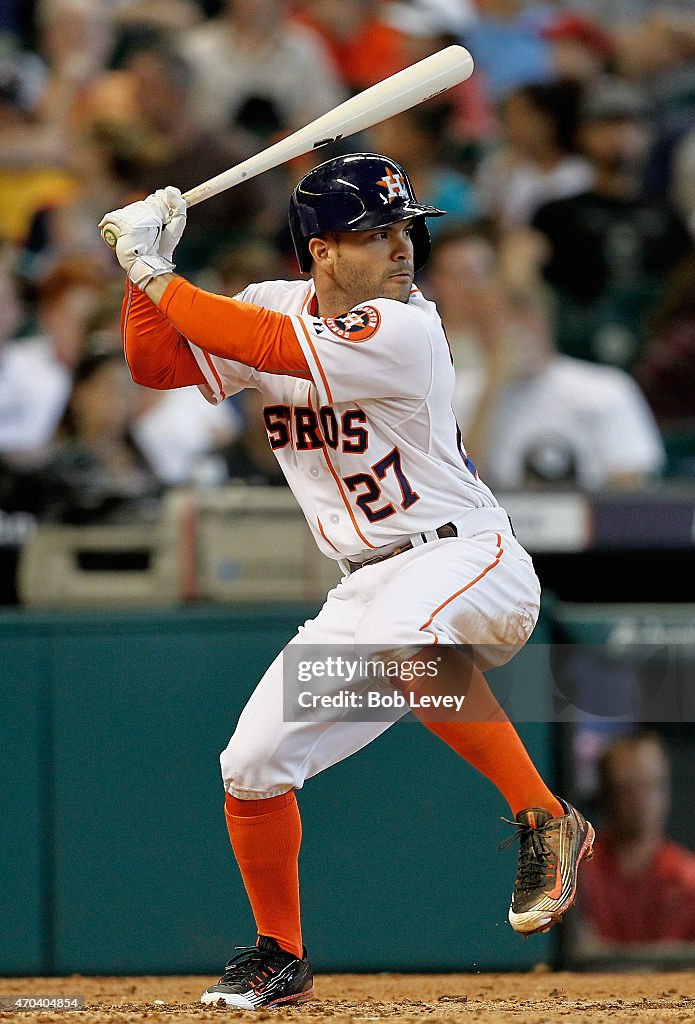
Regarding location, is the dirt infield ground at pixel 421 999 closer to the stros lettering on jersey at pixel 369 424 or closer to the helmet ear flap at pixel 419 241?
the stros lettering on jersey at pixel 369 424

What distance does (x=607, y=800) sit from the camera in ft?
14.8

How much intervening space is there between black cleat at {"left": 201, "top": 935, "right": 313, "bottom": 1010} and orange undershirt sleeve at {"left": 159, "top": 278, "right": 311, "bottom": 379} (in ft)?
4.20

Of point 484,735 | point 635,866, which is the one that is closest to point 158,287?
point 484,735

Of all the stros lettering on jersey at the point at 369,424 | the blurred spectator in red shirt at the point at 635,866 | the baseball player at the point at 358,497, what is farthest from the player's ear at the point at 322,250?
the blurred spectator in red shirt at the point at 635,866

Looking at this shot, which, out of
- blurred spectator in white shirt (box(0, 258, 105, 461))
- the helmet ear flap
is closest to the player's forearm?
the helmet ear flap

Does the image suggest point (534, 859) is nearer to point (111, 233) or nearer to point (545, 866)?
point (545, 866)

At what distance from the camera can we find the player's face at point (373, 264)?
3.07 meters

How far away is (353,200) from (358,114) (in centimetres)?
27

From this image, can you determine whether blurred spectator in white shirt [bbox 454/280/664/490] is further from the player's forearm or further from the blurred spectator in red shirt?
the player's forearm

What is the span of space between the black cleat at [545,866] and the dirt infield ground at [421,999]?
20 cm

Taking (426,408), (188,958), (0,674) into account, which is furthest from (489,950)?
(426,408)

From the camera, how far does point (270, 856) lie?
3172 mm

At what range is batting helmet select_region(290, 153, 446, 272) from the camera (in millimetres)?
3029

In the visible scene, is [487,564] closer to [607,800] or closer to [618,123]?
[607,800]
